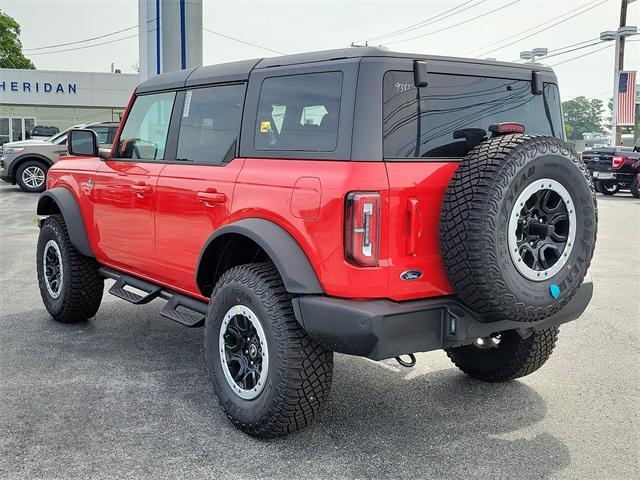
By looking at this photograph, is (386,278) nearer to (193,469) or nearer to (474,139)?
(474,139)

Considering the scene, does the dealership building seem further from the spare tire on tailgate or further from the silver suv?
the spare tire on tailgate

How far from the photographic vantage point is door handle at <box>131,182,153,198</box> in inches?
184

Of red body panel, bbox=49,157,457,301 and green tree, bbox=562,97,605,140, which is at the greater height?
green tree, bbox=562,97,605,140

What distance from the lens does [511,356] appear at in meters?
4.31

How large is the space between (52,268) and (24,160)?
43.1ft

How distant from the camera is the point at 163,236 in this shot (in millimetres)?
4527

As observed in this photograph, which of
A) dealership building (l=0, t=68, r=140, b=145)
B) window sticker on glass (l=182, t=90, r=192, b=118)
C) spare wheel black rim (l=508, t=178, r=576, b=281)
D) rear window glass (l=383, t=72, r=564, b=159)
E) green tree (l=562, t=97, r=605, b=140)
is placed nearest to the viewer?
spare wheel black rim (l=508, t=178, r=576, b=281)

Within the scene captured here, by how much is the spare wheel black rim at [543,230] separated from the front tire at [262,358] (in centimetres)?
107

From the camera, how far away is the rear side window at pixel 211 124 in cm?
411

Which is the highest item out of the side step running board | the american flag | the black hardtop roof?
the american flag

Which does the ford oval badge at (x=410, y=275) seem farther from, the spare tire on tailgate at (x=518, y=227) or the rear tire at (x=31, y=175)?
the rear tire at (x=31, y=175)

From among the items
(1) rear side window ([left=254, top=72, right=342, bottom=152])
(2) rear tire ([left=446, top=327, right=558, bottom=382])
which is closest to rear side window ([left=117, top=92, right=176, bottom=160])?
(1) rear side window ([left=254, top=72, right=342, bottom=152])

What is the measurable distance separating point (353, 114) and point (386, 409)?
177cm

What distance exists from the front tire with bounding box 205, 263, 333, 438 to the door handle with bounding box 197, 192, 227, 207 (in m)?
0.45
